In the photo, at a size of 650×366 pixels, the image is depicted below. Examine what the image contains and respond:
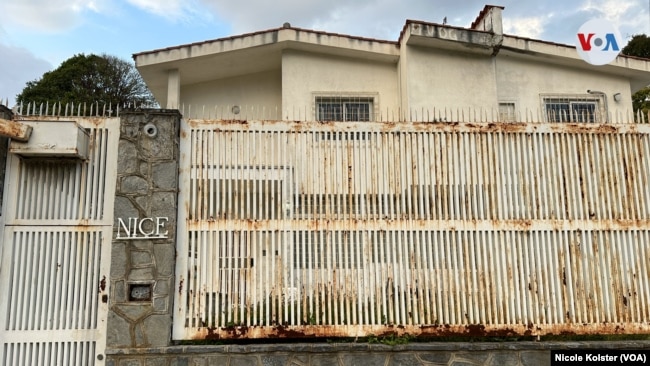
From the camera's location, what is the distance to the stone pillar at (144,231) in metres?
4.26

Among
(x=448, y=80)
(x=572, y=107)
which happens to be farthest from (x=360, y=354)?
(x=572, y=107)

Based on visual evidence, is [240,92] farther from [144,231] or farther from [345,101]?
[144,231]

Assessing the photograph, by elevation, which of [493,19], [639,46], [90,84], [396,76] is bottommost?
[396,76]

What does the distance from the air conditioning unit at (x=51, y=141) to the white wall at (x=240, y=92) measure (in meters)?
6.54

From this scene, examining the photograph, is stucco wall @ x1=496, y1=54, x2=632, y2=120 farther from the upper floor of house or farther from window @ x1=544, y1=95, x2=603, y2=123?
window @ x1=544, y1=95, x2=603, y2=123

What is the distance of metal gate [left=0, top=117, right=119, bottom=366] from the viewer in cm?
428

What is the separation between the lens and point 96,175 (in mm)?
4531

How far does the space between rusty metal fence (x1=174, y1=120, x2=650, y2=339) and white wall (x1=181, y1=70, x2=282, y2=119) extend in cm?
640

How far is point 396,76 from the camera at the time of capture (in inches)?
410

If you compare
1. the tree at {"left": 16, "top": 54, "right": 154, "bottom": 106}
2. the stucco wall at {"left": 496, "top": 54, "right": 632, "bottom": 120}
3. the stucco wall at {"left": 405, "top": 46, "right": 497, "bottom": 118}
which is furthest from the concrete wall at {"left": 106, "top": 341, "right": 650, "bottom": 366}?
the tree at {"left": 16, "top": 54, "right": 154, "bottom": 106}

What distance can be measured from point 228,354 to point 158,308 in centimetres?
77

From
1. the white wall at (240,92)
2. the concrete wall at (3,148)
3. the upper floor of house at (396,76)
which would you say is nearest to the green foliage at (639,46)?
the upper floor of house at (396,76)

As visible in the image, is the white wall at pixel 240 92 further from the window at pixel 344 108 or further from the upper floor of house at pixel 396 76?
the window at pixel 344 108

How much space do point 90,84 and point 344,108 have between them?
18.8 m
